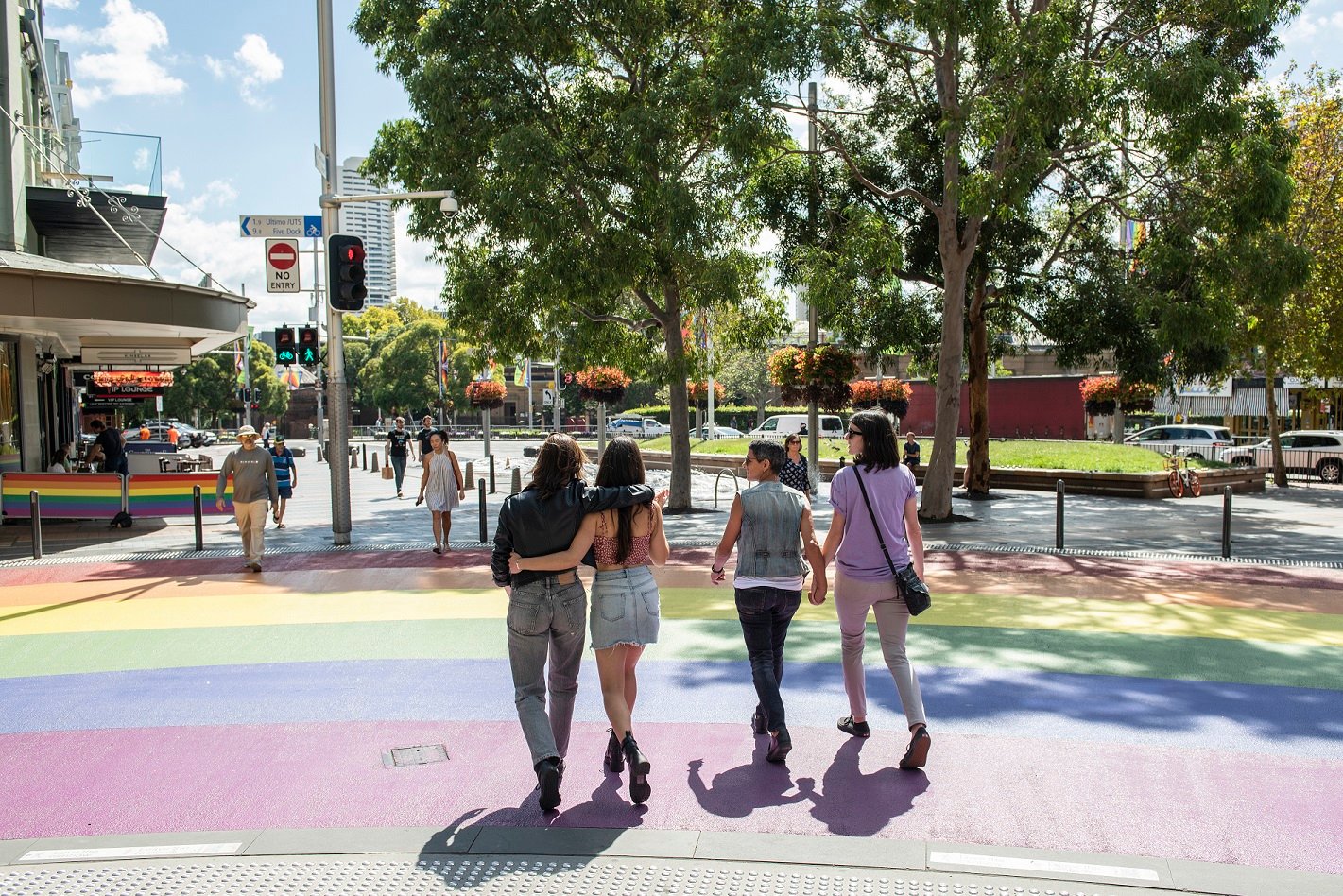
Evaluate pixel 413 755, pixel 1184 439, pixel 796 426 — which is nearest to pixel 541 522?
pixel 413 755

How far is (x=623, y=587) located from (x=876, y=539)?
1.45 m

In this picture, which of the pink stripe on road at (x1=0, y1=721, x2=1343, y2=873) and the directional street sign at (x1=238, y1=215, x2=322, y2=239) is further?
the directional street sign at (x1=238, y1=215, x2=322, y2=239)

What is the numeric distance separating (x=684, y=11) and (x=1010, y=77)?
5.94m

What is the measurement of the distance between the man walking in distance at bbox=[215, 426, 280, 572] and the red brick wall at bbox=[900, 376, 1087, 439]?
36657mm

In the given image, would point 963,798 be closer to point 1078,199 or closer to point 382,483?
point 1078,199

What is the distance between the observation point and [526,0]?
1767cm

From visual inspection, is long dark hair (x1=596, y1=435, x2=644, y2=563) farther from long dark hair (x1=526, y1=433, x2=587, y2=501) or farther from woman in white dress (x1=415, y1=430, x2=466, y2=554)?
woman in white dress (x1=415, y1=430, x2=466, y2=554)

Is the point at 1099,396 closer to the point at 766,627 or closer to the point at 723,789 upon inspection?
the point at 766,627

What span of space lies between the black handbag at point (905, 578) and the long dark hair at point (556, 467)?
1606 mm

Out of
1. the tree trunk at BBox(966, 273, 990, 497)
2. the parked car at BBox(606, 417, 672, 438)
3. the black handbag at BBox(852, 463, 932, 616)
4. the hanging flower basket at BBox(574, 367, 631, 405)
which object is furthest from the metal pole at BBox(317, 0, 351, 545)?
the parked car at BBox(606, 417, 672, 438)

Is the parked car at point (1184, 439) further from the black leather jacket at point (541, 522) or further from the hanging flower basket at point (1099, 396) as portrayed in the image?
the black leather jacket at point (541, 522)

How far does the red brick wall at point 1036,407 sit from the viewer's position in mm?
45906

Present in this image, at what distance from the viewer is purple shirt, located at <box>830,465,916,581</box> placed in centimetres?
579

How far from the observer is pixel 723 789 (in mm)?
5383
